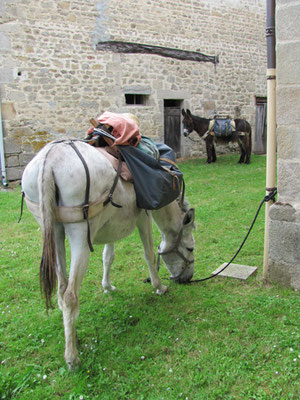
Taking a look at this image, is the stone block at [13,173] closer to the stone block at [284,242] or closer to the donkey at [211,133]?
the donkey at [211,133]

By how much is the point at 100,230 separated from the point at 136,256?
198 cm

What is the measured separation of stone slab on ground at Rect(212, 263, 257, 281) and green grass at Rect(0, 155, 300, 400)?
0.34 ft

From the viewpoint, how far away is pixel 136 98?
1306 centimetres

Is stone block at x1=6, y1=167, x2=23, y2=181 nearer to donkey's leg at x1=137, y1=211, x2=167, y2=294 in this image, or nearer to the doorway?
the doorway

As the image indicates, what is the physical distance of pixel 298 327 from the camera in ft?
10.6

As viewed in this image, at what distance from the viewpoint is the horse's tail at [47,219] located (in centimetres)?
261

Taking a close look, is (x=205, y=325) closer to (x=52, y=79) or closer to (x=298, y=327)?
(x=298, y=327)

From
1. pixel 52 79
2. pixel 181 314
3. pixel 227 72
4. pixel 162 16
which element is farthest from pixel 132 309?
pixel 227 72

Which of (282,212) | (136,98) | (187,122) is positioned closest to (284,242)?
(282,212)

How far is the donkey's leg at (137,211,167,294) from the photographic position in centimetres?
381

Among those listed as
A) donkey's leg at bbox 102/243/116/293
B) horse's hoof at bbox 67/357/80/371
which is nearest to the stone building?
donkey's leg at bbox 102/243/116/293

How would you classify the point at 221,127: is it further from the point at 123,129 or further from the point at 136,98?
the point at 123,129

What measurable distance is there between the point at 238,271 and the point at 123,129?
231 cm

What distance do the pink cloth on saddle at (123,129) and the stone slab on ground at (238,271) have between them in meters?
2.04
